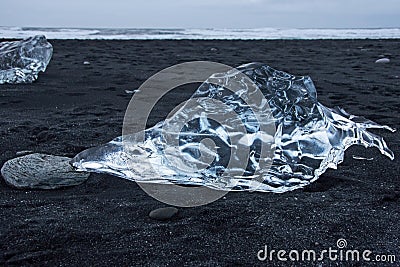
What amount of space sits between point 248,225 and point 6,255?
835 millimetres

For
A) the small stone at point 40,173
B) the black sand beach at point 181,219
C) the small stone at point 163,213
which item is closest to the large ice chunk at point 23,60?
the black sand beach at point 181,219

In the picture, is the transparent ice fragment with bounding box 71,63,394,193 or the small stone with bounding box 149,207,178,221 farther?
the transparent ice fragment with bounding box 71,63,394,193

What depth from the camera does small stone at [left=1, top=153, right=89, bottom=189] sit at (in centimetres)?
218

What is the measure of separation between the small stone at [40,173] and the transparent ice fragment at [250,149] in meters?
0.09

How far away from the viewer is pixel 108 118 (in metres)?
3.60

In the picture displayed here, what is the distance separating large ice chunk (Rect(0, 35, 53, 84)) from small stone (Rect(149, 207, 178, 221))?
12.6ft

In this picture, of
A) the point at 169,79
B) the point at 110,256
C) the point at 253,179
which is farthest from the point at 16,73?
the point at 110,256

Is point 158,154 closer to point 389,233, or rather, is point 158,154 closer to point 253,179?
point 253,179

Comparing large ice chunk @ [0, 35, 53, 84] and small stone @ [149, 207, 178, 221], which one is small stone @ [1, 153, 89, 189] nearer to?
small stone @ [149, 207, 178, 221]

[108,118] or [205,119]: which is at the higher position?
[205,119]

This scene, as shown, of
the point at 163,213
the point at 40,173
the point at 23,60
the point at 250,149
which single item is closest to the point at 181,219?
the point at 163,213

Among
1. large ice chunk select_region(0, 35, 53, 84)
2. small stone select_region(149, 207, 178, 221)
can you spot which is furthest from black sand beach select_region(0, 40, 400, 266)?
large ice chunk select_region(0, 35, 53, 84)

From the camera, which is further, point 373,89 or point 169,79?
point 169,79

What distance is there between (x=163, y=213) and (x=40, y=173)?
2.30ft
